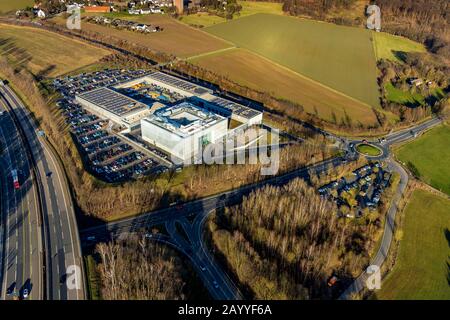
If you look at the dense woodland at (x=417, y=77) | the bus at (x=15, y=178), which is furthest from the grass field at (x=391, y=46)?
the bus at (x=15, y=178)

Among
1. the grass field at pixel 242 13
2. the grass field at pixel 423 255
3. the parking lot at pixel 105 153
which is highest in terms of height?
the grass field at pixel 242 13

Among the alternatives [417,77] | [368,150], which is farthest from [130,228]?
[417,77]

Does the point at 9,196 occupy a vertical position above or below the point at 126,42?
below

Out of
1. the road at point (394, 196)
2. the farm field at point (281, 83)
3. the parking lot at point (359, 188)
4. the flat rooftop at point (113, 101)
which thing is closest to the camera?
the road at point (394, 196)

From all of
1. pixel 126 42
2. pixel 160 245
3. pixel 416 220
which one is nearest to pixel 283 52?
pixel 126 42

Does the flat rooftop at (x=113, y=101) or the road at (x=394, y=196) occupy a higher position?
the flat rooftop at (x=113, y=101)

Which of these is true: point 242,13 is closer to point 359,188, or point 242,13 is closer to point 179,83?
point 179,83

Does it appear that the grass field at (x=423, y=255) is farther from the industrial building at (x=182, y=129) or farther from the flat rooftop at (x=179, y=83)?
the flat rooftop at (x=179, y=83)

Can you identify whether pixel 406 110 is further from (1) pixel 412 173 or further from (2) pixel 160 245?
(2) pixel 160 245
